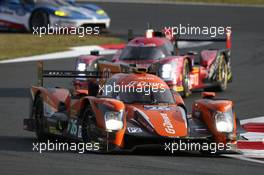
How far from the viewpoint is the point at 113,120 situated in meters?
14.2

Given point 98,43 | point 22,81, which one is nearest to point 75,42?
point 98,43

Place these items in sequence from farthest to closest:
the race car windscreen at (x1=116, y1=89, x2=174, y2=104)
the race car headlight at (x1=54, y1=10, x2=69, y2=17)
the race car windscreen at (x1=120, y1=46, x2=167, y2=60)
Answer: the race car headlight at (x1=54, y1=10, x2=69, y2=17), the race car windscreen at (x1=120, y1=46, x2=167, y2=60), the race car windscreen at (x1=116, y1=89, x2=174, y2=104)

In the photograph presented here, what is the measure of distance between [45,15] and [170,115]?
70.9ft

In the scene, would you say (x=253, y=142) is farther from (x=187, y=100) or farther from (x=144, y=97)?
(x=187, y=100)

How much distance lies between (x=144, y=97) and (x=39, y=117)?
6.61 ft

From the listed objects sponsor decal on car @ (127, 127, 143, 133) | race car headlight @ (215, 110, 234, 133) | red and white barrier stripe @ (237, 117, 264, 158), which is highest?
race car headlight @ (215, 110, 234, 133)

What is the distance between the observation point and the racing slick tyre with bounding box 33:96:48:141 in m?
15.9

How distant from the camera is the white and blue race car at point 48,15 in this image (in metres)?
35.0

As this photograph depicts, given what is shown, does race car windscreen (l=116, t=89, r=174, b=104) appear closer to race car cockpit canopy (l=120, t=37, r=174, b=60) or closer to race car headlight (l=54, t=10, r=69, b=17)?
race car cockpit canopy (l=120, t=37, r=174, b=60)

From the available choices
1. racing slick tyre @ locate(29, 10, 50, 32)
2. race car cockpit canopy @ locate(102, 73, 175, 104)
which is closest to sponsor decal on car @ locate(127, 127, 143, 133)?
race car cockpit canopy @ locate(102, 73, 175, 104)

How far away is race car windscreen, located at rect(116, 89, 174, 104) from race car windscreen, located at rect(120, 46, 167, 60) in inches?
303

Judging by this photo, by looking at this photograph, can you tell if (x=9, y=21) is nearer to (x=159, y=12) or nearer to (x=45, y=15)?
(x=45, y=15)

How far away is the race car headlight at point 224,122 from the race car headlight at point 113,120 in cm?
135

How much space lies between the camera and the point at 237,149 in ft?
48.5
